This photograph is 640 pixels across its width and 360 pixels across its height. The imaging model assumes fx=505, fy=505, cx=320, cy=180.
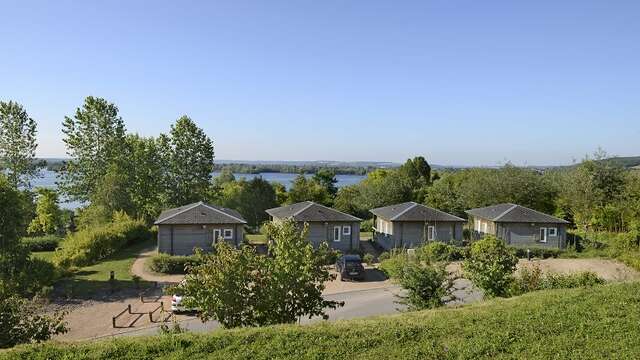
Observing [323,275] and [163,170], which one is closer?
[323,275]

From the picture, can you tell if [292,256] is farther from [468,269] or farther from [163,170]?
[163,170]

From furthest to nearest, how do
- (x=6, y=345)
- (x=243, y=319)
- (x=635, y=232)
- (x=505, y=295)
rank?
1. (x=635, y=232)
2. (x=505, y=295)
3. (x=243, y=319)
4. (x=6, y=345)

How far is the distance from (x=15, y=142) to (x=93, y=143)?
6.44 metres

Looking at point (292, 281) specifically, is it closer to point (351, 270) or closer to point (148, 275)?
point (351, 270)

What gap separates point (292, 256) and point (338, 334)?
2791 millimetres

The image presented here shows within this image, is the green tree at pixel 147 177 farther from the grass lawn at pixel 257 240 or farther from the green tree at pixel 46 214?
the grass lawn at pixel 257 240

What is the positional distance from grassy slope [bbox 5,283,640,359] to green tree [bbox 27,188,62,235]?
4448cm

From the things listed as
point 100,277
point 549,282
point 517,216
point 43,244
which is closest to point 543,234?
point 517,216

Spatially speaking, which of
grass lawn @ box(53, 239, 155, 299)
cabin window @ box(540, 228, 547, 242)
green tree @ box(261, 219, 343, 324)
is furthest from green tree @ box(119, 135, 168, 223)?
green tree @ box(261, 219, 343, 324)

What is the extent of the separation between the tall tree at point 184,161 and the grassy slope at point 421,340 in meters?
38.7

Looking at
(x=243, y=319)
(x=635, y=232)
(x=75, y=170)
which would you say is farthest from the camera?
(x=75, y=170)

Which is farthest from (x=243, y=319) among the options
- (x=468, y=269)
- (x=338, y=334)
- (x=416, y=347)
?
(x=468, y=269)

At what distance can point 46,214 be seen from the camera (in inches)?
1982

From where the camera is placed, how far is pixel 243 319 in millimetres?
13828
